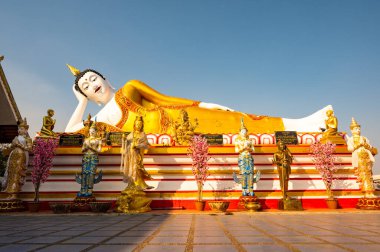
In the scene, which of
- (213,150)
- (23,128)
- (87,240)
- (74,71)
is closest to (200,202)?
(213,150)

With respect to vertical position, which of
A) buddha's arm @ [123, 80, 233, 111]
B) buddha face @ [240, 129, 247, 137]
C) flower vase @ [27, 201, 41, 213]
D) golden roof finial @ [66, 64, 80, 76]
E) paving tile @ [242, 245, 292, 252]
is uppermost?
golden roof finial @ [66, 64, 80, 76]

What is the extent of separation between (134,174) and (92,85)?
333 inches

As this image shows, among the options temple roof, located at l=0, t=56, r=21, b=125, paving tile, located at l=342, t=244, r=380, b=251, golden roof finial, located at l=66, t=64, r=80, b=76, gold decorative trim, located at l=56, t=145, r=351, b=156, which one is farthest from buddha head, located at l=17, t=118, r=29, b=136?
paving tile, located at l=342, t=244, r=380, b=251

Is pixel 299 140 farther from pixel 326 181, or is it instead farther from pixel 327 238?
pixel 327 238

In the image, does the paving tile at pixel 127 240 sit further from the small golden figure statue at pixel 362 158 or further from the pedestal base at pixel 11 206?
the small golden figure statue at pixel 362 158

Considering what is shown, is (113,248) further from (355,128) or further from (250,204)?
(355,128)

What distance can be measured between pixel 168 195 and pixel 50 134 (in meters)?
5.37

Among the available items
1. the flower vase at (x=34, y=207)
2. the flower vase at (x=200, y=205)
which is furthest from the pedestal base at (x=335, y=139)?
the flower vase at (x=34, y=207)

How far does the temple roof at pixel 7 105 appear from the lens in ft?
37.2

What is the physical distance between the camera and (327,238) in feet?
12.6

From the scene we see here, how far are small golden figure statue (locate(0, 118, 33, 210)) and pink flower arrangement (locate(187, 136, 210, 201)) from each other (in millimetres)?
6108

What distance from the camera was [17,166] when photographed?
9.95 metres

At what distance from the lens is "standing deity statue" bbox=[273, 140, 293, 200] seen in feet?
31.9

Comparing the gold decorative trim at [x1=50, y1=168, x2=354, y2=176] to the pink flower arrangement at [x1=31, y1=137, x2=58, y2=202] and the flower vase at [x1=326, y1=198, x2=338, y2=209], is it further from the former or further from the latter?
the flower vase at [x1=326, y1=198, x2=338, y2=209]
